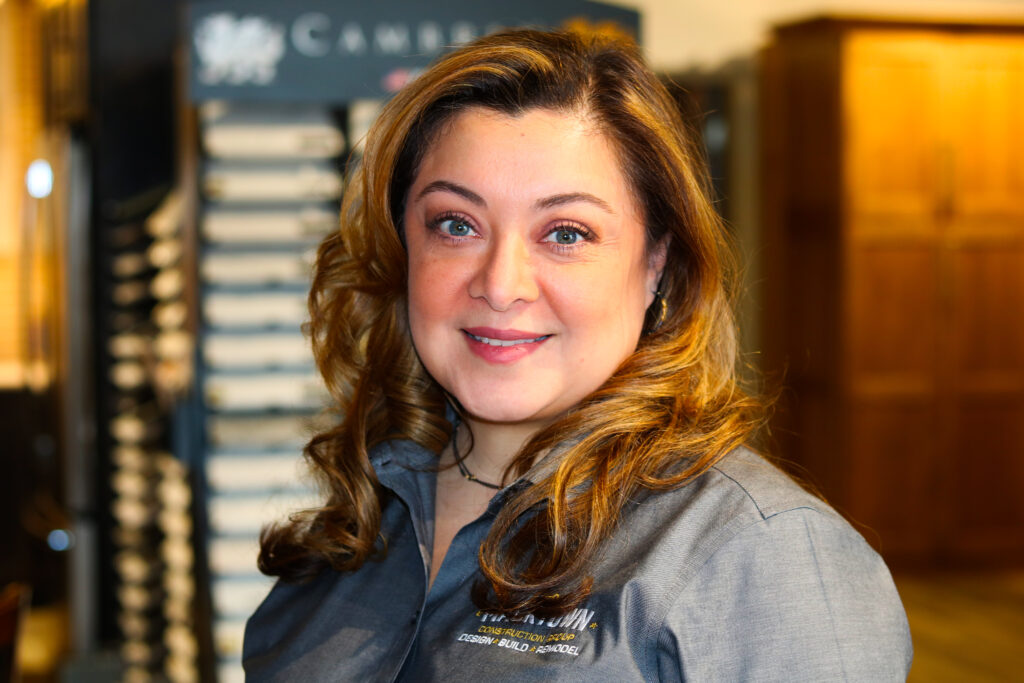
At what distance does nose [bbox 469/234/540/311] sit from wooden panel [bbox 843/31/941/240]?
434 cm

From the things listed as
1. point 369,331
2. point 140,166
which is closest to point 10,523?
point 140,166

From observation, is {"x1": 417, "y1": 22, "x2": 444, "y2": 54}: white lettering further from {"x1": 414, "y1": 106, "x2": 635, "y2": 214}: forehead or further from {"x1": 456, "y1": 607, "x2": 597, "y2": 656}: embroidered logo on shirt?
{"x1": 456, "y1": 607, "x2": 597, "y2": 656}: embroidered logo on shirt

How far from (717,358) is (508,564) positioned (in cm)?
39

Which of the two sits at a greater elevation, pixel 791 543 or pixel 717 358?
pixel 717 358

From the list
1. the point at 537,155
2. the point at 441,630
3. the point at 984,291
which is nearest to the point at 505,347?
the point at 537,155

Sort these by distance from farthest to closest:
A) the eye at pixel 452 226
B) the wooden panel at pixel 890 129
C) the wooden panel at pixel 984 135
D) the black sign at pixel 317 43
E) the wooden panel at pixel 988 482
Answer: the wooden panel at pixel 988 482 → the wooden panel at pixel 984 135 → the wooden panel at pixel 890 129 → the black sign at pixel 317 43 → the eye at pixel 452 226

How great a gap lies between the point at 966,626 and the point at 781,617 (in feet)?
13.5

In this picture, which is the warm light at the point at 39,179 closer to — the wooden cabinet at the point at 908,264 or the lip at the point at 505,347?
the lip at the point at 505,347

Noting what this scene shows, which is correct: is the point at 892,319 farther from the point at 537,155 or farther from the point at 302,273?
the point at 537,155

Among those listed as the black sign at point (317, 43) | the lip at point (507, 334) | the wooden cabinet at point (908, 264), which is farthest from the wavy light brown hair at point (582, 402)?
the wooden cabinet at point (908, 264)

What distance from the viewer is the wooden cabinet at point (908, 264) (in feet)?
17.4

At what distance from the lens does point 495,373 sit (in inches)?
51.8

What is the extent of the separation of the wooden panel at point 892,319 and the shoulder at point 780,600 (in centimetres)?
439

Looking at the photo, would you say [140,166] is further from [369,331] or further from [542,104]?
[542,104]
